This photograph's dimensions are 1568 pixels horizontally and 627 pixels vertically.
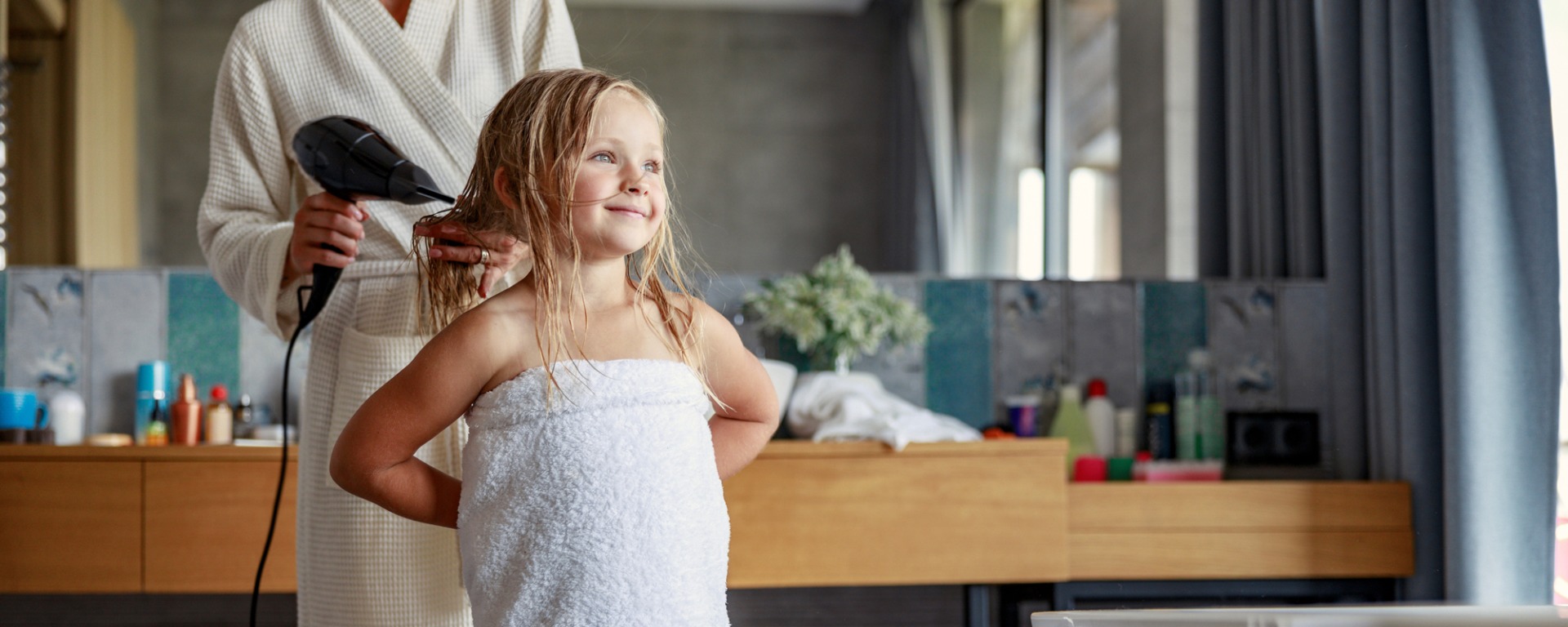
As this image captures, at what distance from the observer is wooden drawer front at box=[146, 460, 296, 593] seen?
5.38 feet

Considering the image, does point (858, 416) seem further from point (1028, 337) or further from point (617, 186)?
point (617, 186)

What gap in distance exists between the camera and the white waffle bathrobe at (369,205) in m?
0.82

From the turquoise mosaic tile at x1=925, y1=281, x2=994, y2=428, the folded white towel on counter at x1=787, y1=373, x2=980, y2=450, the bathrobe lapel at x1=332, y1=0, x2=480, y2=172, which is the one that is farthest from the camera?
the turquoise mosaic tile at x1=925, y1=281, x2=994, y2=428

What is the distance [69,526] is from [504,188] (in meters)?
1.28

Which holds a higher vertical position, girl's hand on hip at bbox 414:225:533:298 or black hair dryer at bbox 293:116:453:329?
black hair dryer at bbox 293:116:453:329

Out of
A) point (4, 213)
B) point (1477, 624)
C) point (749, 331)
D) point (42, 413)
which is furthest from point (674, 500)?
point (4, 213)

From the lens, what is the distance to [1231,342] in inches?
84.6

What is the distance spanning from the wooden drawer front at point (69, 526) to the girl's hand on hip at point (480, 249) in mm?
1142

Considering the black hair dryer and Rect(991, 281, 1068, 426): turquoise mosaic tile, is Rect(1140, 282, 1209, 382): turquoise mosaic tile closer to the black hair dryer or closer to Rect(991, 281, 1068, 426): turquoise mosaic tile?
Rect(991, 281, 1068, 426): turquoise mosaic tile

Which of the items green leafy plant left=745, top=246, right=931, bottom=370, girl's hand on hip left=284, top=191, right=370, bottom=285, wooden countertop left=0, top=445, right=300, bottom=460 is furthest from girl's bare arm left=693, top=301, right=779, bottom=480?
green leafy plant left=745, top=246, right=931, bottom=370

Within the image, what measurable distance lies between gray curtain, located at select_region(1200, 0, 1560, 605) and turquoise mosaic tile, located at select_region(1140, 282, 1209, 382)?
0.67 ft

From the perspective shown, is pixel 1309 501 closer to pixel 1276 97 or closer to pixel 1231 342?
Result: pixel 1231 342

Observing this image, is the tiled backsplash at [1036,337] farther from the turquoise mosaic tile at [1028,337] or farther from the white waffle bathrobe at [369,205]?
the white waffle bathrobe at [369,205]

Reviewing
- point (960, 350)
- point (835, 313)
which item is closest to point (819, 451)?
point (835, 313)
